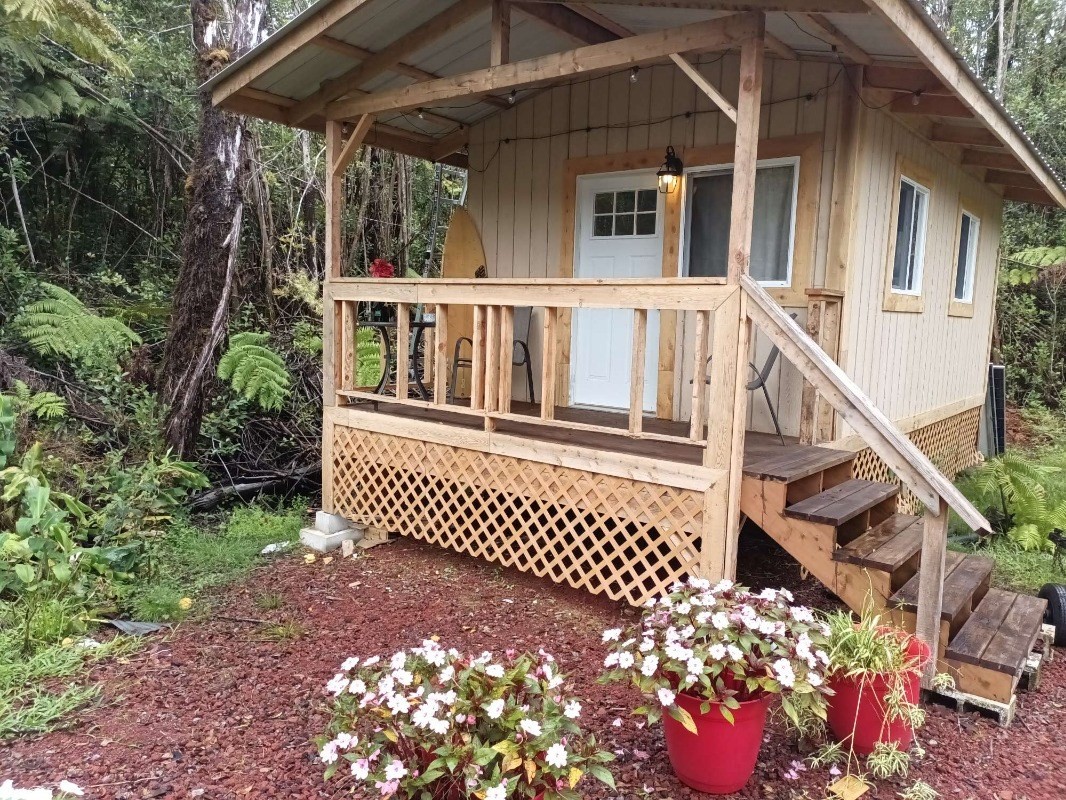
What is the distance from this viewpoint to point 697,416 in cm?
354

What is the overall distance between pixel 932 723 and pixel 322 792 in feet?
7.81

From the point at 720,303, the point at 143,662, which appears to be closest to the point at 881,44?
the point at 720,303

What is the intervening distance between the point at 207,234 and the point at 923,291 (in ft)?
19.3

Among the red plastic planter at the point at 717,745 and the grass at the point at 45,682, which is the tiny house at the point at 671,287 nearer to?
the red plastic planter at the point at 717,745

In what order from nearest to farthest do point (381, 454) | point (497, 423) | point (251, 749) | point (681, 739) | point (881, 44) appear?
point (681, 739) → point (251, 749) → point (881, 44) → point (497, 423) → point (381, 454)

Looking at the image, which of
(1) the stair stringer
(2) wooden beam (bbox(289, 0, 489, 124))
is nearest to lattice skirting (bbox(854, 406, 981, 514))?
(1) the stair stringer

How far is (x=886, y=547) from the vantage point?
3.43 m

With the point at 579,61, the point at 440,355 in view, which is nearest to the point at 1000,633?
the point at 440,355

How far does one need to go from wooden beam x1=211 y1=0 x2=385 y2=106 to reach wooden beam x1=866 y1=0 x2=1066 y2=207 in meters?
2.73

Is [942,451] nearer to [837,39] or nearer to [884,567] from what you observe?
[837,39]

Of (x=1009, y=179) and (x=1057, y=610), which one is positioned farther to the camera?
(x=1009, y=179)

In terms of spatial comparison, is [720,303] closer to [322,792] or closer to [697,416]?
[697,416]

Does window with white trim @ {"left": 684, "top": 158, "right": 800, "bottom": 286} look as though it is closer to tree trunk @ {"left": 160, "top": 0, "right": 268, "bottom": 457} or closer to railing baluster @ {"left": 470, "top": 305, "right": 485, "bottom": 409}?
railing baluster @ {"left": 470, "top": 305, "right": 485, "bottom": 409}

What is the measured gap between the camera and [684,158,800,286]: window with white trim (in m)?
4.93
